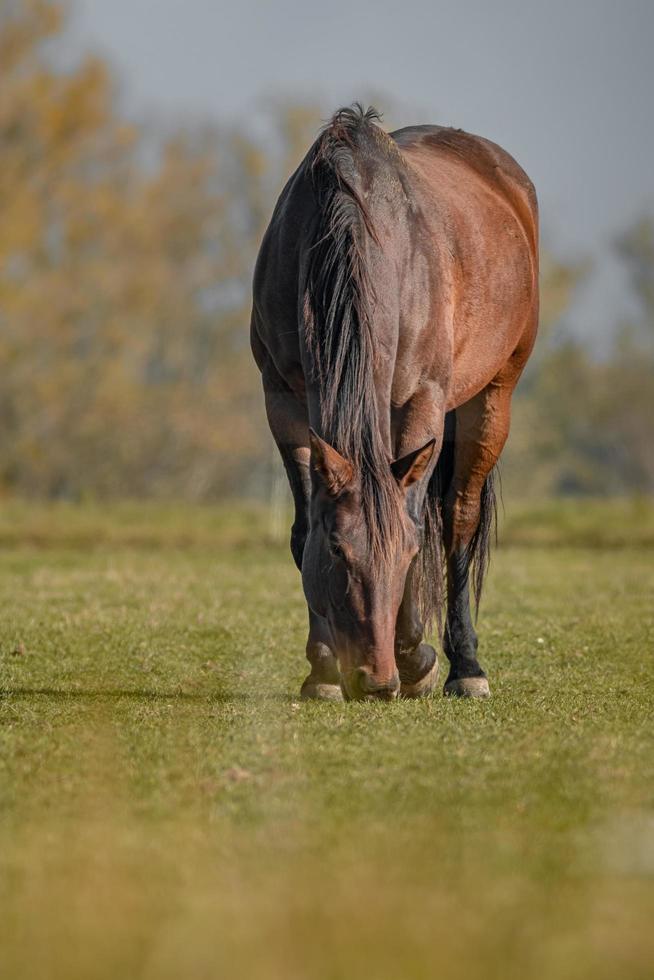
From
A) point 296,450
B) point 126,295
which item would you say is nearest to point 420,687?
point 296,450

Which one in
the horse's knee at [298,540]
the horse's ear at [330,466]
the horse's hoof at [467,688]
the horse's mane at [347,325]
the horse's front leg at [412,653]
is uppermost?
the horse's mane at [347,325]

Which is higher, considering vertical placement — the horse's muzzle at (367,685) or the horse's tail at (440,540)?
the horse's tail at (440,540)

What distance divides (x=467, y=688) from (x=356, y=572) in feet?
5.63

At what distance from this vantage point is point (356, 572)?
5.08m

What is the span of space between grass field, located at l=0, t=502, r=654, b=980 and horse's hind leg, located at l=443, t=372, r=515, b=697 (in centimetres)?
35

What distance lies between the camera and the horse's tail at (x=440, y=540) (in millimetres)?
6445

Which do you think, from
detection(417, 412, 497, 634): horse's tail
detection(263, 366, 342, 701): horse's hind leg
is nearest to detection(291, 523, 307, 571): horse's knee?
detection(263, 366, 342, 701): horse's hind leg

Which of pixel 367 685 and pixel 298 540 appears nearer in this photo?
pixel 367 685

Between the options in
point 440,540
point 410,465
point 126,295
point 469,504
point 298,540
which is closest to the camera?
point 410,465

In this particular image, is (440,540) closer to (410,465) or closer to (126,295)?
(410,465)

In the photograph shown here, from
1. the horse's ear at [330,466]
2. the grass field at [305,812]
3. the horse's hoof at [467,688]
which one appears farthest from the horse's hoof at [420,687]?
the horse's ear at [330,466]

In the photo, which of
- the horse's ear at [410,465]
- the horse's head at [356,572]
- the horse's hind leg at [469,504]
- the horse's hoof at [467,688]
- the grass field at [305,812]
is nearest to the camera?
the grass field at [305,812]

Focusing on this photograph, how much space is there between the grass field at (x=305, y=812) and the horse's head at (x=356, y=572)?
0.79 ft

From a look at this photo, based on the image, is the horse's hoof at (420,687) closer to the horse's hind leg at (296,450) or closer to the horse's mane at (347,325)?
the horse's hind leg at (296,450)
